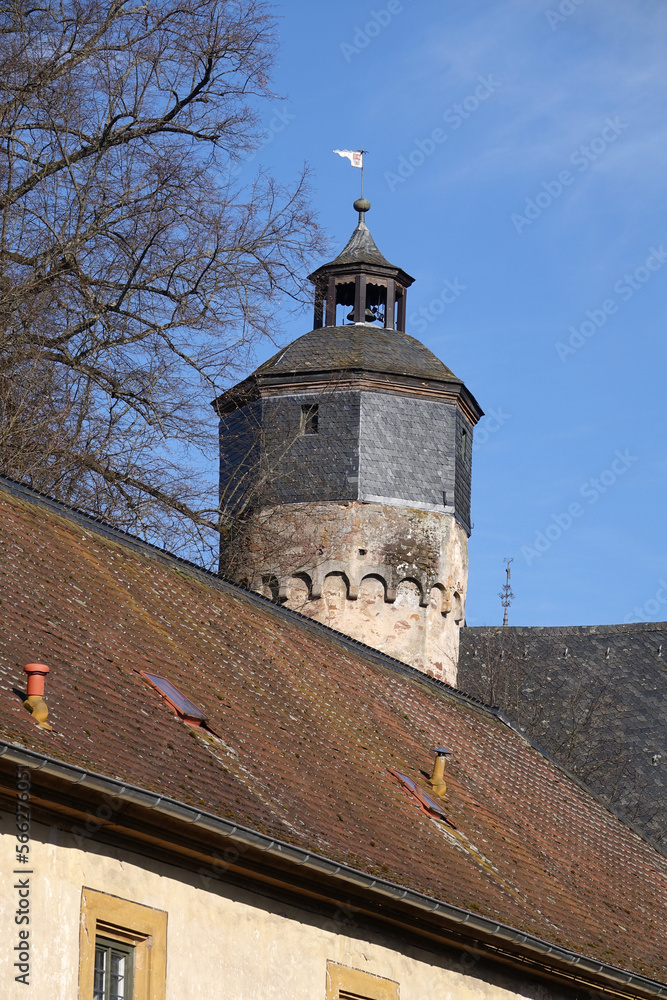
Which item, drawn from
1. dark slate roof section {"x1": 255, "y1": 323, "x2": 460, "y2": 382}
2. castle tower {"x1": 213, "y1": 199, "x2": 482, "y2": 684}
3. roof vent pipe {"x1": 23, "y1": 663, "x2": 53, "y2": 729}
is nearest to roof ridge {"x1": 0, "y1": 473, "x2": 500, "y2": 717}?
roof vent pipe {"x1": 23, "y1": 663, "x2": 53, "y2": 729}

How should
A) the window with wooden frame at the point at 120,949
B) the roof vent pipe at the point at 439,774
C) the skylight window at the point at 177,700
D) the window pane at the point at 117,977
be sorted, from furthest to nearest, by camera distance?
the roof vent pipe at the point at 439,774 < the skylight window at the point at 177,700 < the window pane at the point at 117,977 < the window with wooden frame at the point at 120,949

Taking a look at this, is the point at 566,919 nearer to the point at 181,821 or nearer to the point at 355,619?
the point at 181,821

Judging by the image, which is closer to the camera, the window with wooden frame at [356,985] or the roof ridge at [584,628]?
the window with wooden frame at [356,985]

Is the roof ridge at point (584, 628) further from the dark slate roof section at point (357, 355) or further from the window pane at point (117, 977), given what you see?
the window pane at point (117, 977)

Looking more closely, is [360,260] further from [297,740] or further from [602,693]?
[297,740]

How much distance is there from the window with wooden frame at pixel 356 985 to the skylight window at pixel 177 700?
1.82m

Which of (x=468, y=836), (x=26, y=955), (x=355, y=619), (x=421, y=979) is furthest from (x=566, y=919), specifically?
(x=355, y=619)

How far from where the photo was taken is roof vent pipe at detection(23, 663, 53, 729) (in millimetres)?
9805

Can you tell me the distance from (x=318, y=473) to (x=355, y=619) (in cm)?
252

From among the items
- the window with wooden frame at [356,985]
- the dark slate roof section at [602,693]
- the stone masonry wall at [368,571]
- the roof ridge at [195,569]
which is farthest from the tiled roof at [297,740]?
the dark slate roof section at [602,693]

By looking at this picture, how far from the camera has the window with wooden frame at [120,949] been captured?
31.8 feet

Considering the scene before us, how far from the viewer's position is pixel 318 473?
97.4 ft

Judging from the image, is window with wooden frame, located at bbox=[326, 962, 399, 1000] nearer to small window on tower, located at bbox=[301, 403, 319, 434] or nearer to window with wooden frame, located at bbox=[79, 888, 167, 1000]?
window with wooden frame, located at bbox=[79, 888, 167, 1000]

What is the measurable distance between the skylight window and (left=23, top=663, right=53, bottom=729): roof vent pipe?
177cm
